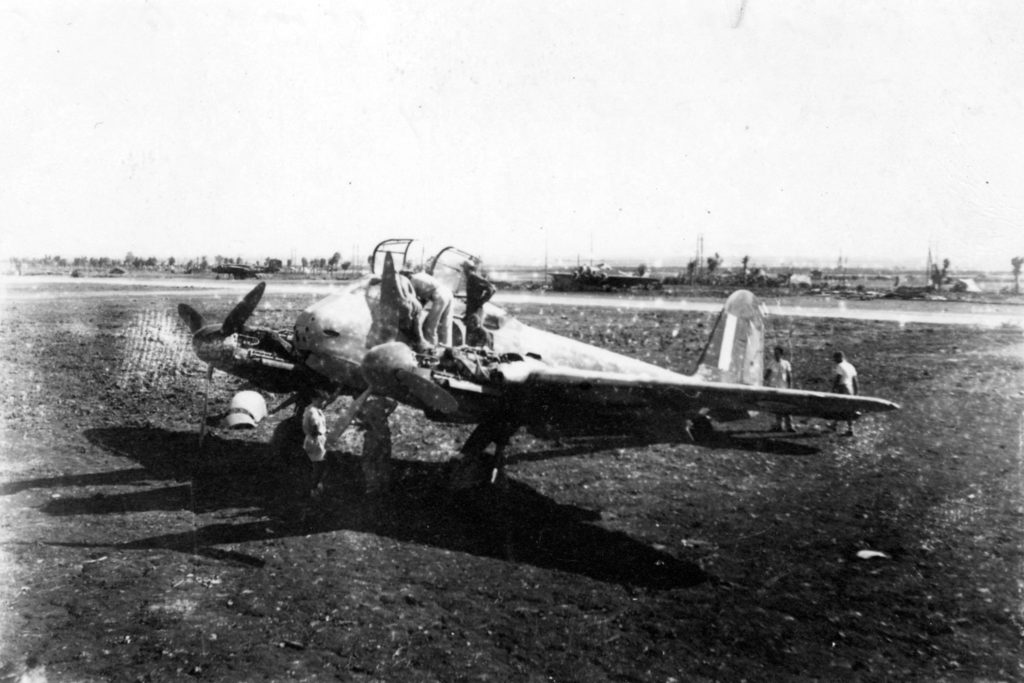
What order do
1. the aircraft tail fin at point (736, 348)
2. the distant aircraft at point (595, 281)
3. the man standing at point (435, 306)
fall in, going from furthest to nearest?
the distant aircraft at point (595, 281) → the aircraft tail fin at point (736, 348) → the man standing at point (435, 306)

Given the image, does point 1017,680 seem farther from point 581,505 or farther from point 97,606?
point 97,606

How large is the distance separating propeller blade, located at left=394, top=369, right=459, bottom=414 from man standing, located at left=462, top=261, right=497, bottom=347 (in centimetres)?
258

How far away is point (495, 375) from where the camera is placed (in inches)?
352

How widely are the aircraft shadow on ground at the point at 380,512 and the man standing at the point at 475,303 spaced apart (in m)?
2.29

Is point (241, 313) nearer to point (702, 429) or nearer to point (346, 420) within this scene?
point (346, 420)

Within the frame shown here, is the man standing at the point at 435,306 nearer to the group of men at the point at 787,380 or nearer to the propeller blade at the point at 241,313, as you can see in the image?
the propeller blade at the point at 241,313

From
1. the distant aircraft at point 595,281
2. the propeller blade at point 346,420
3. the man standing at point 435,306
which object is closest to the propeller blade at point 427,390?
the propeller blade at point 346,420

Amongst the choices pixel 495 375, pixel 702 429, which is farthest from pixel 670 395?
pixel 702 429

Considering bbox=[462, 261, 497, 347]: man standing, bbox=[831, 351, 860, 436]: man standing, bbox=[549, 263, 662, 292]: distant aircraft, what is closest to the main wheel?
bbox=[462, 261, 497, 347]: man standing

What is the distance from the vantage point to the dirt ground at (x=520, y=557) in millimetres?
5763

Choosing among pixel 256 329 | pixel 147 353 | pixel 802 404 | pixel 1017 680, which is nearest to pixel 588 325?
pixel 147 353

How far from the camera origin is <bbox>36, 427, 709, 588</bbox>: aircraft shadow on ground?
25.7 feet

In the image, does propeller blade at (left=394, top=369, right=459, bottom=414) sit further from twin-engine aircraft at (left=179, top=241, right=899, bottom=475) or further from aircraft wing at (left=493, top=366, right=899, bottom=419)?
aircraft wing at (left=493, top=366, right=899, bottom=419)

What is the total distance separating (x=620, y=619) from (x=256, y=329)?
8.07m
